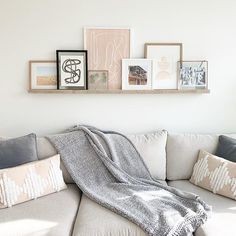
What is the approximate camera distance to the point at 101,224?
175cm

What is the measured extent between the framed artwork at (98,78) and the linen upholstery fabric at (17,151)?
73cm

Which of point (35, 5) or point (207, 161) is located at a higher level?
point (35, 5)

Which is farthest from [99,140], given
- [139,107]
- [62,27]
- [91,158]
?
[62,27]

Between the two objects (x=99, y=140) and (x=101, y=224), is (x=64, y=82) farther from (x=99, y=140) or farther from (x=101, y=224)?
(x=101, y=224)

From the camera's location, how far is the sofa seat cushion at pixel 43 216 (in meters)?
1.71

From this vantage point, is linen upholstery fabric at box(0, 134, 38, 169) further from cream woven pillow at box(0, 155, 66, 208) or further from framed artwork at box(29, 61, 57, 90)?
framed artwork at box(29, 61, 57, 90)

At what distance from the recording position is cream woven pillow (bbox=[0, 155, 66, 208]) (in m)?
2.01

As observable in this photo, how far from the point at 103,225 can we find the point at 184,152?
1017 mm

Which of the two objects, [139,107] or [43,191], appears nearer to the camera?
[43,191]

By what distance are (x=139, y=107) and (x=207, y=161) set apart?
779 millimetres

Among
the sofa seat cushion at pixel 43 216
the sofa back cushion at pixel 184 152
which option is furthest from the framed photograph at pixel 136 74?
the sofa seat cushion at pixel 43 216

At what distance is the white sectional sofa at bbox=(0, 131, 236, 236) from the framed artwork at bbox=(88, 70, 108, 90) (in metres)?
A: 0.53

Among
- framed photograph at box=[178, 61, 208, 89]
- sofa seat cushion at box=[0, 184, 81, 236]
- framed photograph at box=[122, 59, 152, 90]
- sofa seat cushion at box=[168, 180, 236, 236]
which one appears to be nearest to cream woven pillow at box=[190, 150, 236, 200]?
sofa seat cushion at box=[168, 180, 236, 236]

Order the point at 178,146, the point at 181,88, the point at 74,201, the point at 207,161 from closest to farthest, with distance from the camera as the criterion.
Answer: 1. the point at 74,201
2. the point at 207,161
3. the point at 178,146
4. the point at 181,88
